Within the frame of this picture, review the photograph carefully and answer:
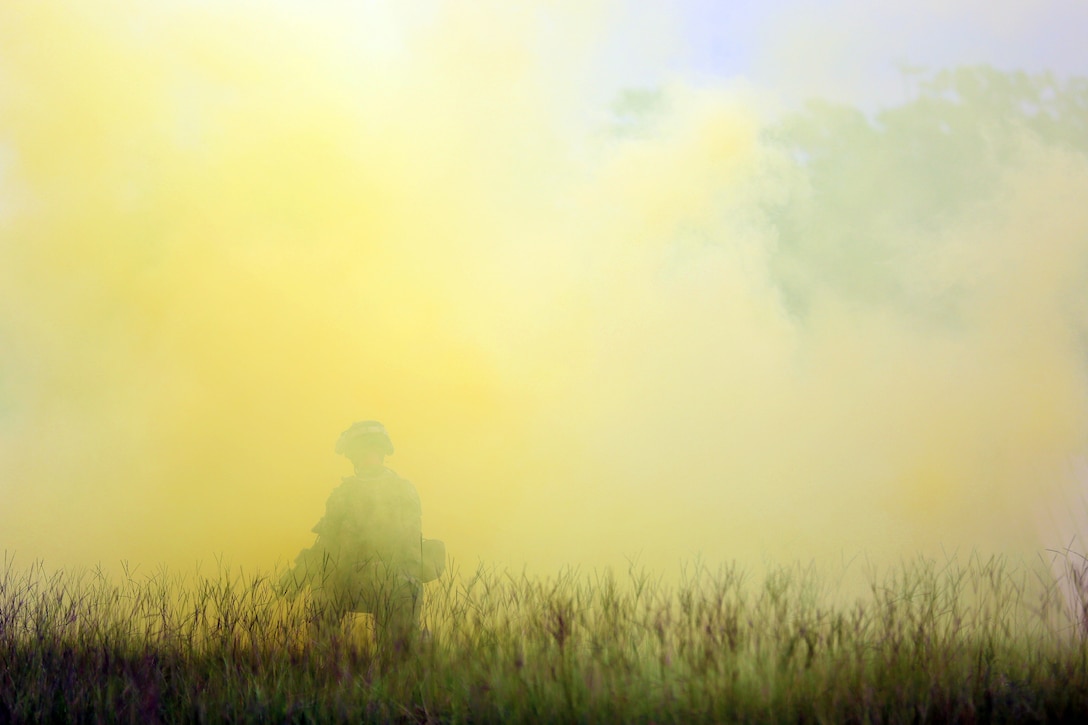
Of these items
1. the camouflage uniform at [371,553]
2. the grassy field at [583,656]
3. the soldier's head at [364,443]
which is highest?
the soldier's head at [364,443]

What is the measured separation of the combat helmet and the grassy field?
4.41 feet

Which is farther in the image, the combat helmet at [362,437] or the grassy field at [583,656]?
the combat helmet at [362,437]

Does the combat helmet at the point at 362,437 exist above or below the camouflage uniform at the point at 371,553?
above

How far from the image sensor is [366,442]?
259 inches

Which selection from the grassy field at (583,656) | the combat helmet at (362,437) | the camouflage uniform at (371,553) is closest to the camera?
the grassy field at (583,656)

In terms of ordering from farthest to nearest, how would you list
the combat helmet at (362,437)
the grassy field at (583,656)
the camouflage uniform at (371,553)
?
the combat helmet at (362,437)
the camouflage uniform at (371,553)
the grassy field at (583,656)

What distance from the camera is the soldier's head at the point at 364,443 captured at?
258 inches

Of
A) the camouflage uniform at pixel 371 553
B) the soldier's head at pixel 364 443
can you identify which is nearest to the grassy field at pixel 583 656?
the camouflage uniform at pixel 371 553

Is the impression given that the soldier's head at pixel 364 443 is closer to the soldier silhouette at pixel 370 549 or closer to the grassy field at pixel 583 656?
the soldier silhouette at pixel 370 549

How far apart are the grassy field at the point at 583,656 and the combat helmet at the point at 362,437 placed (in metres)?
1.34

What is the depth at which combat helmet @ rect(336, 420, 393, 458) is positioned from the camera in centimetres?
655

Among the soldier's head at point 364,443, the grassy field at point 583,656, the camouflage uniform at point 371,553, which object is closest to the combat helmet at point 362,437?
the soldier's head at point 364,443

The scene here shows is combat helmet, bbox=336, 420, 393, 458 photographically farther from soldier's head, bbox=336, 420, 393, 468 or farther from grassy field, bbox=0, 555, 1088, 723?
grassy field, bbox=0, 555, 1088, 723

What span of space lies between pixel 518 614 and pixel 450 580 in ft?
2.08
